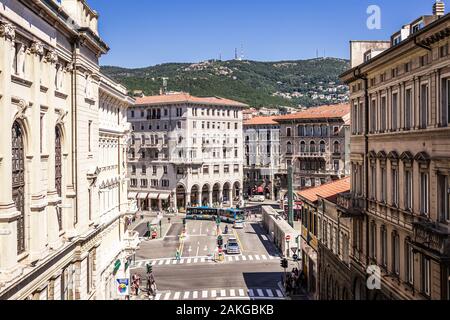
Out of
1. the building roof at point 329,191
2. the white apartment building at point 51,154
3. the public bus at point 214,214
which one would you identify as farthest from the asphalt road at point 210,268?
the white apartment building at point 51,154

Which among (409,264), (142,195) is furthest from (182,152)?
(409,264)

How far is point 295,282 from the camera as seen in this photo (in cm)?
5453

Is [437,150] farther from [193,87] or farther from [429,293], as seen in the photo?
[193,87]

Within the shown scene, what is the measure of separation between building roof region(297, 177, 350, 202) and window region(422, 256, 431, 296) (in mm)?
18581

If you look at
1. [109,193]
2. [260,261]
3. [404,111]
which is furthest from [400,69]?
[260,261]

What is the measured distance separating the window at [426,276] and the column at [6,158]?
54.1ft

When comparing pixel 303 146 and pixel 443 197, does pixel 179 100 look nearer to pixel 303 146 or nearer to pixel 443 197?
pixel 303 146

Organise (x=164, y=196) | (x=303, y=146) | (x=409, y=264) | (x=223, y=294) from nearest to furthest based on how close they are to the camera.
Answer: (x=409, y=264) → (x=223, y=294) → (x=303, y=146) → (x=164, y=196)

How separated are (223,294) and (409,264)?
2820 cm

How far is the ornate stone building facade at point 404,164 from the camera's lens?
22.6 metres

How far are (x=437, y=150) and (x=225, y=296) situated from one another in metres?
32.4

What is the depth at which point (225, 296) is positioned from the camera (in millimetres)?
51844

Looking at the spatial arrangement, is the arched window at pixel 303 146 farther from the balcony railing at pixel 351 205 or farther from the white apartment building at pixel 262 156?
the balcony railing at pixel 351 205

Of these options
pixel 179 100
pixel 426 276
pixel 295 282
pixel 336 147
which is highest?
pixel 179 100
